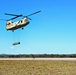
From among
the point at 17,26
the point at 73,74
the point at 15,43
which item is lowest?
the point at 73,74

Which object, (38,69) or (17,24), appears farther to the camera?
(17,24)

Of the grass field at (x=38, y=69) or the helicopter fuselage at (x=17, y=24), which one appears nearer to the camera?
the grass field at (x=38, y=69)

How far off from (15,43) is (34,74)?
18681mm

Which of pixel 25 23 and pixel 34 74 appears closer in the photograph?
pixel 34 74

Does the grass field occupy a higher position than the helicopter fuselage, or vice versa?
the helicopter fuselage

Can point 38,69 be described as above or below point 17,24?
below

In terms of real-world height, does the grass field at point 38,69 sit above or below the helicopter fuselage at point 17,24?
below

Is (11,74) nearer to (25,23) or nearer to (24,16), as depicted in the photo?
(25,23)

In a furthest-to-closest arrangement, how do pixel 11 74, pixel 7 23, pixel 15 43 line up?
pixel 7 23
pixel 15 43
pixel 11 74

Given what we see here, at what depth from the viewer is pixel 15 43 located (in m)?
43.4

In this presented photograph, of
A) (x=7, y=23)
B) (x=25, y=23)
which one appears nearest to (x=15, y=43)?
(x=25, y=23)

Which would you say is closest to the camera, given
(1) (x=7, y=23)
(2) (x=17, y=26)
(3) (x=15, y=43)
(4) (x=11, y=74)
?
(4) (x=11, y=74)

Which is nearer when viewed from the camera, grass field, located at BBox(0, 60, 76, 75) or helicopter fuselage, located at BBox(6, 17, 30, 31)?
grass field, located at BBox(0, 60, 76, 75)

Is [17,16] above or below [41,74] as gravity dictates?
above
